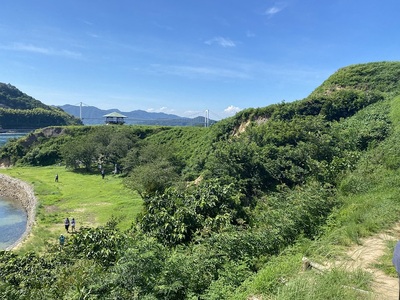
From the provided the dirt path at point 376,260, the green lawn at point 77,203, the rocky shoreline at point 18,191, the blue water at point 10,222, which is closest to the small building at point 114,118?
the green lawn at point 77,203

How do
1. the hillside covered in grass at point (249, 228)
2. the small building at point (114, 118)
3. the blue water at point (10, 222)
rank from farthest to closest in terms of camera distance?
the small building at point (114, 118) → the blue water at point (10, 222) → the hillside covered in grass at point (249, 228)

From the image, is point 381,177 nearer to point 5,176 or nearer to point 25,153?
point 5,176

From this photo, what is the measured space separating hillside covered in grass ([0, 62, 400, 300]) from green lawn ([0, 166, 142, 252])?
224cm

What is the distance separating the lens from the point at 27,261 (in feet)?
32.6

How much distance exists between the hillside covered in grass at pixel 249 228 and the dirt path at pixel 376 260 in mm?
237

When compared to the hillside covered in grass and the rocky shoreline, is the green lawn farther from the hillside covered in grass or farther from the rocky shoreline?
the hillside covered in grass

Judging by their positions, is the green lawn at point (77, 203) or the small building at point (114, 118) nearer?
the green lawn at point (77, 203)

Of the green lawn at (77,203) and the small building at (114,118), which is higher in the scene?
the small building at (114,118)

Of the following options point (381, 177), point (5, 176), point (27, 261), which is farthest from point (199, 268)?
point (5, 176)

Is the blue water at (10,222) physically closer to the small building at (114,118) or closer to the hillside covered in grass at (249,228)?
the hillside covered in grass at (249,228)

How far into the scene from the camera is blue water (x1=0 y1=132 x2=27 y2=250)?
22891 millimetres

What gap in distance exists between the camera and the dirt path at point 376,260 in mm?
5052

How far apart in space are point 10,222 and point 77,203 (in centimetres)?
597

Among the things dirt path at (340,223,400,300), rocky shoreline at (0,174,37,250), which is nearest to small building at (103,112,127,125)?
rocky shoreline at (0,174,37,250)
